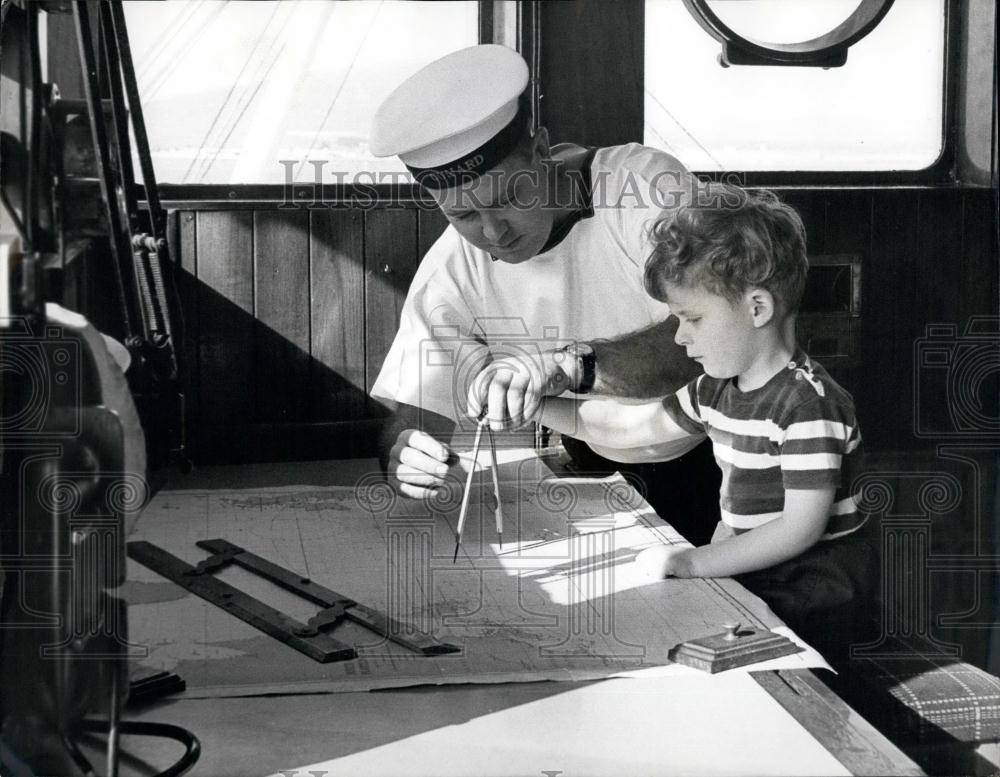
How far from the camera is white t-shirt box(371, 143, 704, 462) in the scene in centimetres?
113

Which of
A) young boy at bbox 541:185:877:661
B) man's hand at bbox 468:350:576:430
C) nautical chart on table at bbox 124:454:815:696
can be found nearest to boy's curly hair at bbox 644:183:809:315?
young boy at bbox 541:185:877:661

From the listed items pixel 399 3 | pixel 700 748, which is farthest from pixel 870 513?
pixel 399 3

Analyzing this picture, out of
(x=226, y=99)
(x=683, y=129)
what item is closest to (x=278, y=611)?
(x=226, y=99)

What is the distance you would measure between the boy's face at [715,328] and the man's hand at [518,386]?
113 mm

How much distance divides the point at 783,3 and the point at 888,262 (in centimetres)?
27

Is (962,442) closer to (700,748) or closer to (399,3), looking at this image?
(700,748)

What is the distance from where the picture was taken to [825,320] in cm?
116

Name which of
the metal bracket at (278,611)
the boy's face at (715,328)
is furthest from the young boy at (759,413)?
the metal bracket at (278,611)

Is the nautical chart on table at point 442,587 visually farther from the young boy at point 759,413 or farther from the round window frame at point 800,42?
the round window frame at point 800,42

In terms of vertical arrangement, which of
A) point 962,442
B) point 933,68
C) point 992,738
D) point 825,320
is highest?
point 933,68

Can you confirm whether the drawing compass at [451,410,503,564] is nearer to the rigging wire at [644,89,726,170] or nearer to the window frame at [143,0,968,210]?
the window frame at [143,0,968,210]

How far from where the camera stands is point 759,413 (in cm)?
111

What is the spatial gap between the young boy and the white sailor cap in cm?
17

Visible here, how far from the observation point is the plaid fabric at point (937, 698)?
111 centimetres
